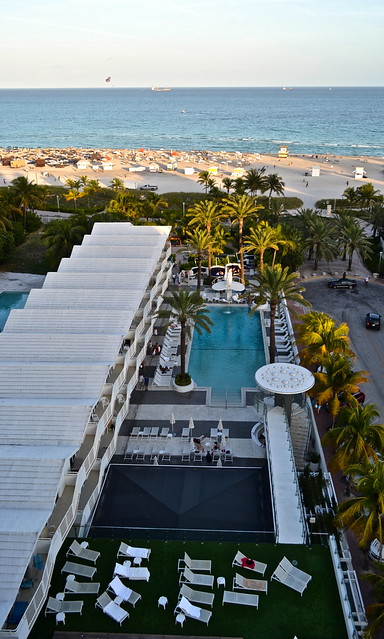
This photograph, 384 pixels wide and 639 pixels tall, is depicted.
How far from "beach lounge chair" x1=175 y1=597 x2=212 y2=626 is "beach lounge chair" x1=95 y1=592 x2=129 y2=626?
1.62m

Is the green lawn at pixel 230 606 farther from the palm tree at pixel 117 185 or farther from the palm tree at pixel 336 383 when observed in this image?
the palm tree at pixel 117 185

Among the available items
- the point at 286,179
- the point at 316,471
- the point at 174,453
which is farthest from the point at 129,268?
the point at 286,179

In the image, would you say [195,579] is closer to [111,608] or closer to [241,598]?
[241,598]

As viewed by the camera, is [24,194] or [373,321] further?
[24,194]

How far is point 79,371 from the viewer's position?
77.7ft

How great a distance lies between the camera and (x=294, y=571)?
1697 cm

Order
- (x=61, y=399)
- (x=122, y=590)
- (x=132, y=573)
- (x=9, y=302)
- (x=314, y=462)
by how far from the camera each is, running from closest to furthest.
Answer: (x=122, y=590) < (x=132, y=573) < (x=61, y=399) < (x=314, y=462) < (x=9, y=302)

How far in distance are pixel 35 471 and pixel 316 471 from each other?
43.8ft

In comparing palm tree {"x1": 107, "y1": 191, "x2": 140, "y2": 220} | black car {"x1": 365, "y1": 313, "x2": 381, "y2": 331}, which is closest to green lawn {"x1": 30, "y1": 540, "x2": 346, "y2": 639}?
black car {"x1": 365, "y1": 313, "x2": 381, "y2": 331}

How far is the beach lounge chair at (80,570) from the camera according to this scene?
17.0 m

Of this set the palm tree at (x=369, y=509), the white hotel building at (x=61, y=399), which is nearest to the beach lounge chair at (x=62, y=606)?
the white hotel building at (x=61, y=399)

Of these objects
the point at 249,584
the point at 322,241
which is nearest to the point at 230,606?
the point at 249,584

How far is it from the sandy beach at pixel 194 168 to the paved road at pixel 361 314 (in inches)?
1396

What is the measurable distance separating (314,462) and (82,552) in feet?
39.0
